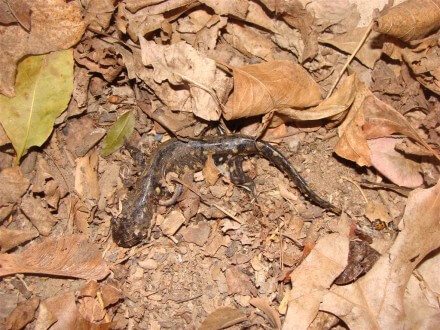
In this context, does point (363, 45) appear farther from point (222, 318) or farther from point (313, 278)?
point (222, 318)

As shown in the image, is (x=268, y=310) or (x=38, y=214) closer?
(x=268, y=310)

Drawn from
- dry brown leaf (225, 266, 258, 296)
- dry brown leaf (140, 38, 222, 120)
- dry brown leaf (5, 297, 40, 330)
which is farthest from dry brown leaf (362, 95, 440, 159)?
dry brown leaf (5, 297, 40, 330)

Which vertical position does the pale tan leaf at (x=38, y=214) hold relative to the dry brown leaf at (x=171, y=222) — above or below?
below

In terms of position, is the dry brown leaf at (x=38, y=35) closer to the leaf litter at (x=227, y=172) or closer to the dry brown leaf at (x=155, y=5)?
the leaf litter at (x=227, y=172)

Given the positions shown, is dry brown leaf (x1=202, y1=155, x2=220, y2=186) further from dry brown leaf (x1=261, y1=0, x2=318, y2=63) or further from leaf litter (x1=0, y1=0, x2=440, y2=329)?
dry brown leaf (x1=261, y1=0, x2=318, y2=63)

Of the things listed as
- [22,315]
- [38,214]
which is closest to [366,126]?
[38,214]

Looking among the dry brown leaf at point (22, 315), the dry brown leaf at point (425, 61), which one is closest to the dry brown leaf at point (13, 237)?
the dry brown leaf at point (22, 315)

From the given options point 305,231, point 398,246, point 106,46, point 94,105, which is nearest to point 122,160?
point 94,105
